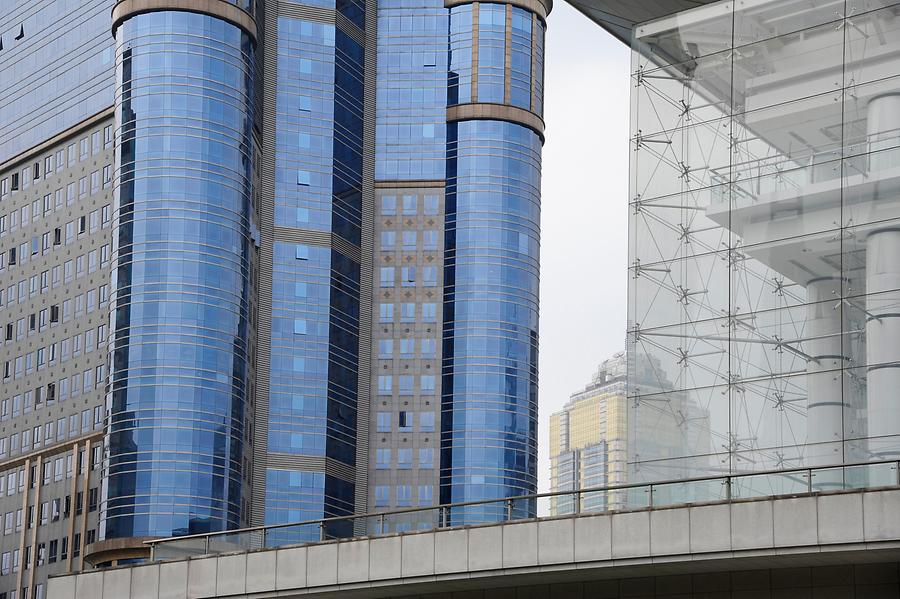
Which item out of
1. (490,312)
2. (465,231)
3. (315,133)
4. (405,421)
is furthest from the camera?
(465,231)

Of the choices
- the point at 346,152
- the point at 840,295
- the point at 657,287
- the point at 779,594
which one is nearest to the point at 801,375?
the point at 840,295

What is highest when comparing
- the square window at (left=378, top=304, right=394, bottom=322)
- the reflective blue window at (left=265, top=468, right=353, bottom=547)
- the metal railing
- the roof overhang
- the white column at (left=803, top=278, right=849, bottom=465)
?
the square window at (left=378, top=304, right=394, bottom=322)

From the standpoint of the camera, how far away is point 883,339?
3397 centimetres

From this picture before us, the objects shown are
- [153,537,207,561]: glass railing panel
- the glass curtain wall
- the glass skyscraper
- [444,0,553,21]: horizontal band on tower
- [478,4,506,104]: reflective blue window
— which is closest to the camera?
[153,537,207,561]: glass railing panel

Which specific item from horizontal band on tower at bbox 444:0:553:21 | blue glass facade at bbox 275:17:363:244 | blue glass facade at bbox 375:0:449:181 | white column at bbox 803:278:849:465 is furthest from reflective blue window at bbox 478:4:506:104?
white column at bbox 803:278:849:465

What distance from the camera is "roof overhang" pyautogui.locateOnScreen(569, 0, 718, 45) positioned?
40.5m

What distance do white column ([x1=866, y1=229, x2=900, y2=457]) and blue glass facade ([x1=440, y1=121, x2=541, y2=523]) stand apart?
88089mm

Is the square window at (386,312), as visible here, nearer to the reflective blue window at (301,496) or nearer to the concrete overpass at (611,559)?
the reflective blue window at (301,496)

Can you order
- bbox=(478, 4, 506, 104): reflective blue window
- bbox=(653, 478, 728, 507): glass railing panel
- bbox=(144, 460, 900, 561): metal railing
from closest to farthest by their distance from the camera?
bbox=(144, 460, 900, 561): metal railing, bbox=(653, 478, 728, 507): glass railing panel, bbox=(478, 4, 506, 104): reflective blue window

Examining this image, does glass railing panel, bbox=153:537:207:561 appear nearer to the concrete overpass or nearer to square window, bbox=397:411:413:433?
the concrete overpass

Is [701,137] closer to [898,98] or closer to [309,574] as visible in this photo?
[898,98]

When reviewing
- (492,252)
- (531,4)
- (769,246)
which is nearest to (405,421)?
(492,252)

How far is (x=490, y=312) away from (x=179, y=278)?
31.3 m

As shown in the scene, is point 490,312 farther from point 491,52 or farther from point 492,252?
point 491,52
